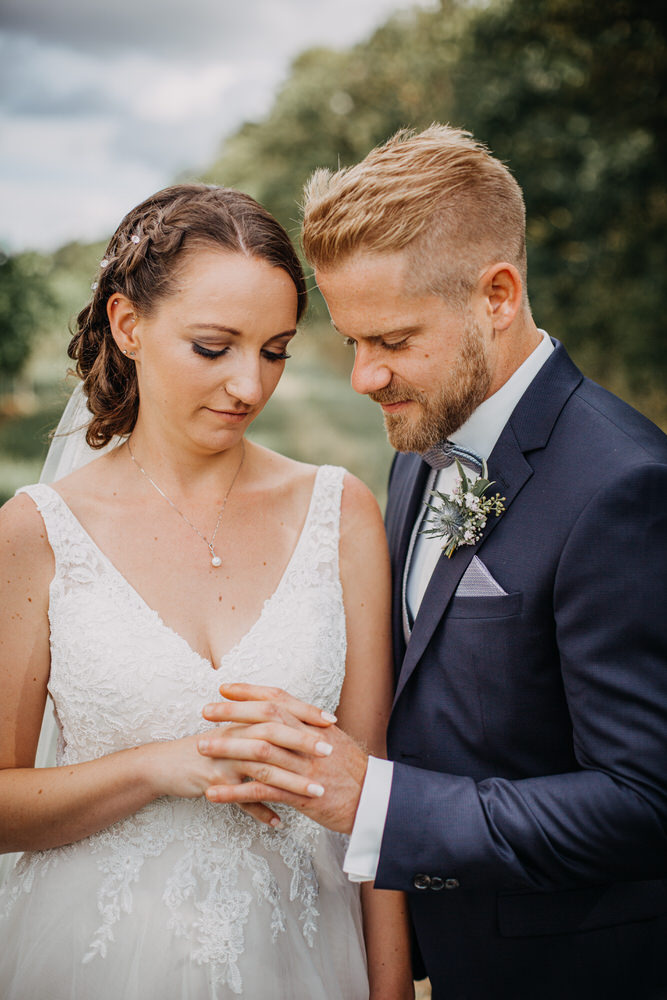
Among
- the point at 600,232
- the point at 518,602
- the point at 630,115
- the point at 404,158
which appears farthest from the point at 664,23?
the point at 518,602

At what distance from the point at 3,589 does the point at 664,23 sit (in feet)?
42.9

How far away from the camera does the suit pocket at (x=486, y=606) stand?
6.61ft

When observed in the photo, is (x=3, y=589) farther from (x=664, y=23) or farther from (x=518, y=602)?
(x=664, y=23)

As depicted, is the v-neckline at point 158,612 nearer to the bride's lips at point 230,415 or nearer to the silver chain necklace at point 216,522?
the silver chain necklace at point 216,522

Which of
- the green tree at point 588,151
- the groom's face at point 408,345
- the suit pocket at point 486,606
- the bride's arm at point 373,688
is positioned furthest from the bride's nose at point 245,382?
the green tree at point 588,151

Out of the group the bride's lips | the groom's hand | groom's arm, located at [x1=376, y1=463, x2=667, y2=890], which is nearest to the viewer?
groom's arm, located at [x1=376, y1=463, x2=667, y2=890]

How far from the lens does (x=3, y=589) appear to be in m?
2.17

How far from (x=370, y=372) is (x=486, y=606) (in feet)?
2.37

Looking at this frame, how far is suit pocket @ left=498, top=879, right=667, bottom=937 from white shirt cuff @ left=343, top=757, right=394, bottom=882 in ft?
1.37

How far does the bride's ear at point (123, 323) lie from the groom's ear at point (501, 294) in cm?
100

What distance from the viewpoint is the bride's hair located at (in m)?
2.27

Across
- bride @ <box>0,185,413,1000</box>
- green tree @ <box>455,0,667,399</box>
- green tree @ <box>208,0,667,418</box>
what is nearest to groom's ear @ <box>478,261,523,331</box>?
bride @ <box>0,185,413,1000</box>

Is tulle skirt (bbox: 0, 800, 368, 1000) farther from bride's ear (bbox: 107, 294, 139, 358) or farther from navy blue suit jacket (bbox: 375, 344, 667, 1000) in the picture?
bride's ear (bbox: 107, 294, 139, 358)

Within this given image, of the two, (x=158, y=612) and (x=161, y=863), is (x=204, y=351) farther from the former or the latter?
(x=161, y=863)
